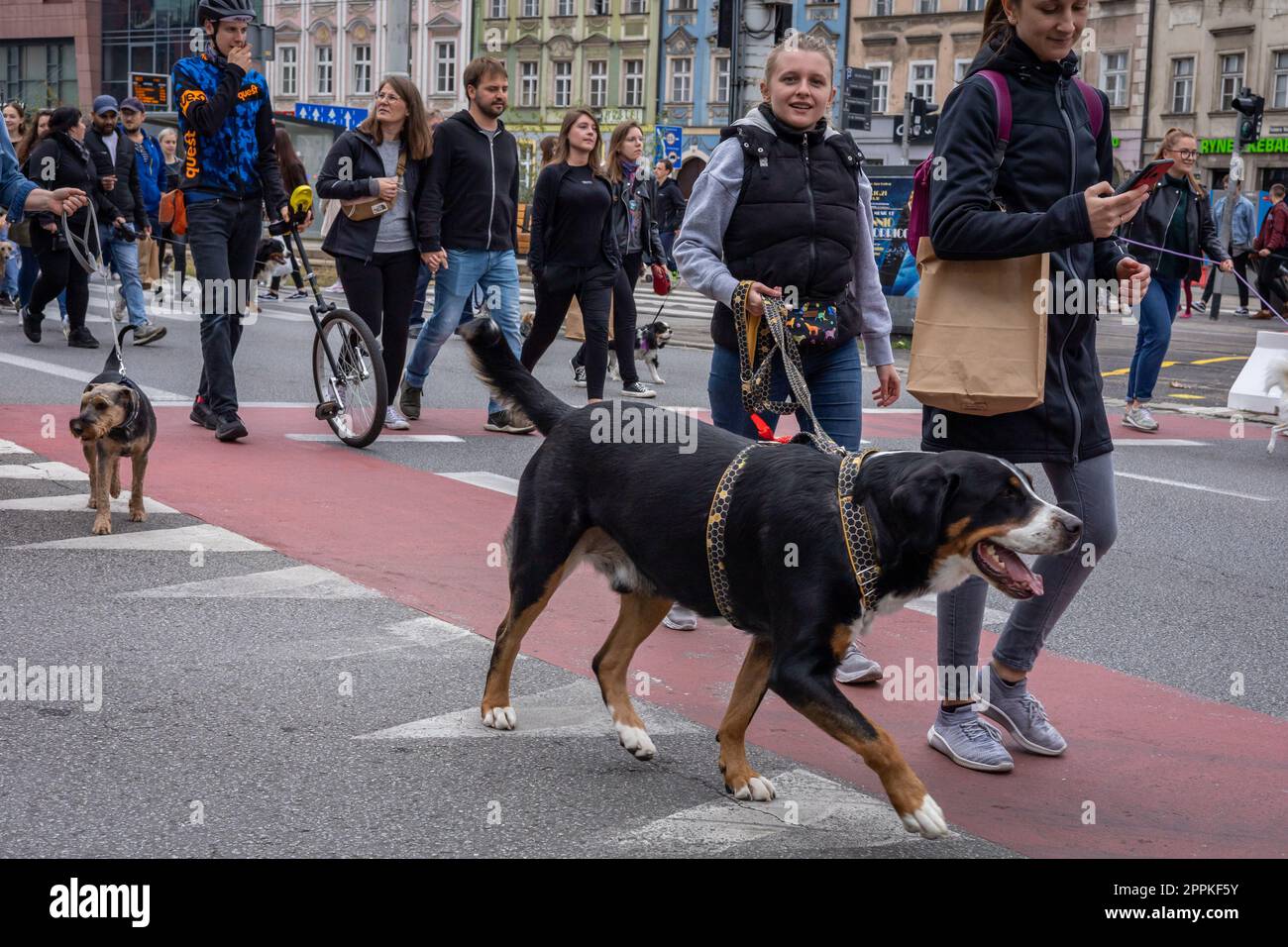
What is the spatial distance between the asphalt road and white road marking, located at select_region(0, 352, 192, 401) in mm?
2211

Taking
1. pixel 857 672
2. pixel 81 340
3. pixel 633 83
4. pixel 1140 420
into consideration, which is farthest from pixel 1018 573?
pixel 633 83

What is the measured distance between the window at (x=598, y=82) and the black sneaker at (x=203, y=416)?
57.2m

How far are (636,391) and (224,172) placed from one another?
4.82 meters

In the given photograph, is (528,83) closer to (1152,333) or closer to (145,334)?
(145,334)

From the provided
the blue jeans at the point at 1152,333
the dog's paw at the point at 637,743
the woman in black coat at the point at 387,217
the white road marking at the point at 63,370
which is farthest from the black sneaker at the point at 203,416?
the blue jeans at the point at 1152,333

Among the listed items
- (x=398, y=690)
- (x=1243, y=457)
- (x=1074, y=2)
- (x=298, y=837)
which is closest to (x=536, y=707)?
(x=398, y=690)

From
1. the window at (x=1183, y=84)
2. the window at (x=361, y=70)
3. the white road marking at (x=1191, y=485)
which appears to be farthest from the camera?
the window at (x=361, y=70)

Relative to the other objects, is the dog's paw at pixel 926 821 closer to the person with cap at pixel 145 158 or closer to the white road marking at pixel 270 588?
the white road marking at pixel 270 588

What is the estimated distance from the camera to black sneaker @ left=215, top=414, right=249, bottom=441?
30.5 ft

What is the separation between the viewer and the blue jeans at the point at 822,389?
17.2 ft

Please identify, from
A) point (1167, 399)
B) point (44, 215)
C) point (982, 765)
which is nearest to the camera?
point (982, 765)

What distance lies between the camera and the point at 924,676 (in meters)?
5.48

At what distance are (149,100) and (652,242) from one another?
4031 centimetres

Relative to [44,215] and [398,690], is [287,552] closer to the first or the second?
[398,690]
